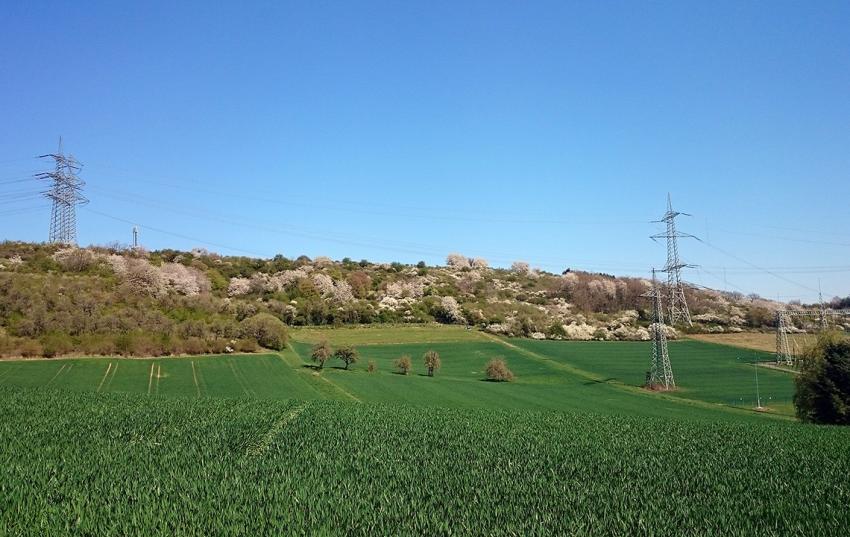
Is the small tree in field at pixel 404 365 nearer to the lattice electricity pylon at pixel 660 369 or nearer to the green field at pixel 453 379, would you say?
the green field at pixel 453 379

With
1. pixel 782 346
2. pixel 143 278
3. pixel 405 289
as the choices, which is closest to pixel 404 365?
pixel 143 278

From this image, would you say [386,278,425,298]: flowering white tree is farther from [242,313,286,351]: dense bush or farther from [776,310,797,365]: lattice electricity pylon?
[776,310,797,365]: lattice electricity pylon

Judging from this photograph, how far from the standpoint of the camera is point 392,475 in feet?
55.3

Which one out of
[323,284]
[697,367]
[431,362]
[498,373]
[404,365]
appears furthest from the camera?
[323,284]

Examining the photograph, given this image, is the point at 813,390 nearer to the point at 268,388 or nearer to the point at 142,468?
the point at 268,388

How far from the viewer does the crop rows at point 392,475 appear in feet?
40.6

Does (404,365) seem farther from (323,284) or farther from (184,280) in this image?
(323,284)

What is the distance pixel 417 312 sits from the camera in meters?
106

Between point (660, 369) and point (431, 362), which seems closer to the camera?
point (431, 362)

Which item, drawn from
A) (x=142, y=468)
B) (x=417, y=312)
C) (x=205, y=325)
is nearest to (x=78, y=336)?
(x=205, y=325)

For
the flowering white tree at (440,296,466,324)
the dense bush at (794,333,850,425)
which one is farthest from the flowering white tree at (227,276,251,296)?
the dense bush at (794,333,850,425)

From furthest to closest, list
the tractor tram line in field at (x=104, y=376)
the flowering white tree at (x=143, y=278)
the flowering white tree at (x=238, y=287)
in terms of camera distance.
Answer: the flowering white tree at (x=238, y=287) < the flowering white tree at (x=143, y=278) < the tractor tram line in field at (x=104, y=376)

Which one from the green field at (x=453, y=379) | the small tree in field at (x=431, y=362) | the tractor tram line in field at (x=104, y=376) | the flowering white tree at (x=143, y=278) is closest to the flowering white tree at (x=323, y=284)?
the green field at (x=453, y=379)

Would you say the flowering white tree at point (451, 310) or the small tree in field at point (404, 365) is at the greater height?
the flowering white tree at point (451, 310)
